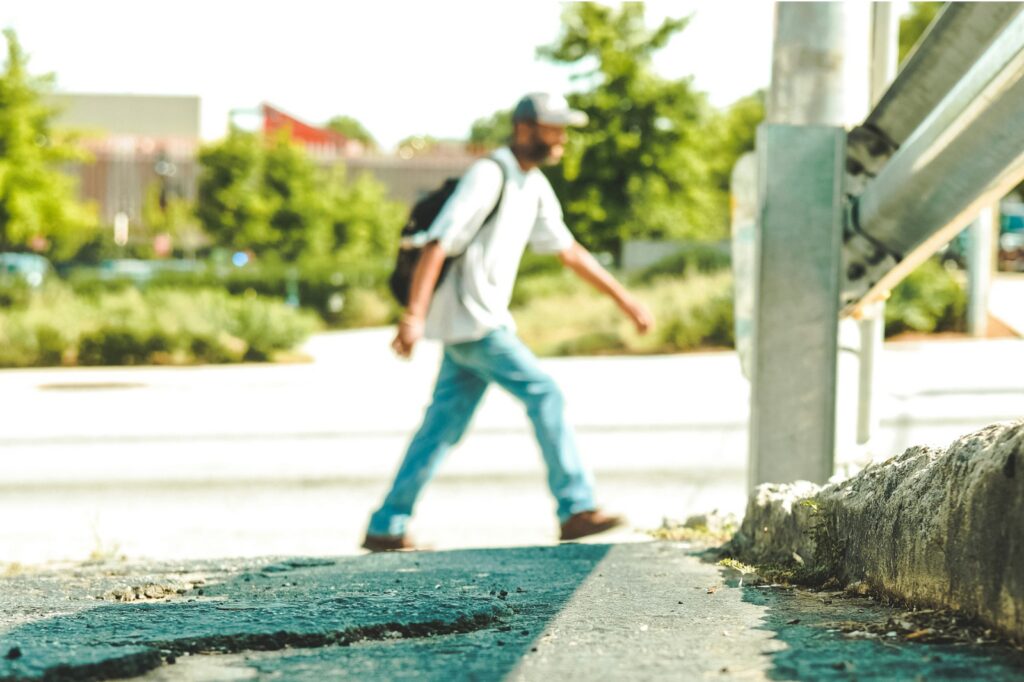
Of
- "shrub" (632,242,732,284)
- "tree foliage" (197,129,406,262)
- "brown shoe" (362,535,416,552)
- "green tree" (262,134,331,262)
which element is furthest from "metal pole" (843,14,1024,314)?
"green tree" (262,134,331,262)

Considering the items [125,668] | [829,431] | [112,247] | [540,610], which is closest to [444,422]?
[829,431]

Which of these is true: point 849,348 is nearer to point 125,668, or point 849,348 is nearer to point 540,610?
point 540,610

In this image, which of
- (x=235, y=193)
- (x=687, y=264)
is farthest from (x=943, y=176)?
(x=235, y=193)

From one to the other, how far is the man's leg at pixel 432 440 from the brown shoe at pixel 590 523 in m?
0.62

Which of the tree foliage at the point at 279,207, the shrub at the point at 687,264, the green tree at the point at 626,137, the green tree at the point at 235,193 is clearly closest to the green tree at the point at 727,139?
the green tree at the point at 626,137

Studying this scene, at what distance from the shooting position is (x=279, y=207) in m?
43.0

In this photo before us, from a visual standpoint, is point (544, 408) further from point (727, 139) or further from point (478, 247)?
point (727, 139)

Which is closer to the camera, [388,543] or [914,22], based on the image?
[388,543]

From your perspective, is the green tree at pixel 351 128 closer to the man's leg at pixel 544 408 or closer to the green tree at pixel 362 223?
the green tree at pixel 362 223

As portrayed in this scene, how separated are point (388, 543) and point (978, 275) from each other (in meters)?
13.5

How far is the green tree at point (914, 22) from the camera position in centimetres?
3734

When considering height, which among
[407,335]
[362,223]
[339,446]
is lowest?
[339,446]

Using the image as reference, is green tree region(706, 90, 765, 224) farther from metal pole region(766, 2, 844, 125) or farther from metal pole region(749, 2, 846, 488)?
metal pole region(749, 2, 846, 488)

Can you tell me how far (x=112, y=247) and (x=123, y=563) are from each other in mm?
53294
